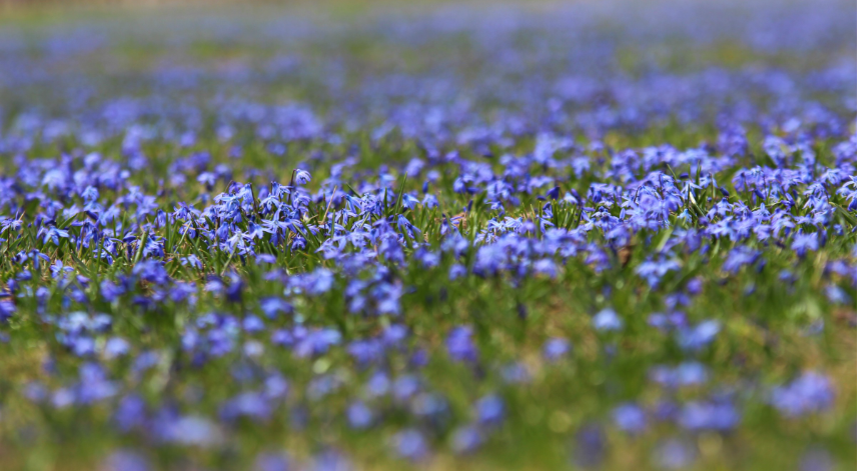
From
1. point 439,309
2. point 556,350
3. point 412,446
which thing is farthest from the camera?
point 439,309

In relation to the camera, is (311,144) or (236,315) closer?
(236,315)

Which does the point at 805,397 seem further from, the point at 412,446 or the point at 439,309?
the point at 439,309

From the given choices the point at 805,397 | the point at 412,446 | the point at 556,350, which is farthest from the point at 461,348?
the point at 805,397

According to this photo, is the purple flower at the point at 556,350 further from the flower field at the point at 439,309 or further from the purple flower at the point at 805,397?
the purple flower at the point at 805,397

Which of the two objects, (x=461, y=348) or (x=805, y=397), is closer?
(x=805, y=397)

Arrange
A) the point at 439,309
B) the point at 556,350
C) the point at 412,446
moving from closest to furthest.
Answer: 1. the point at 412,446
2. the point at 556,350
3. the point at 439,309

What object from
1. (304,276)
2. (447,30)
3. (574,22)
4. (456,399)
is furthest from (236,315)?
(574,22)

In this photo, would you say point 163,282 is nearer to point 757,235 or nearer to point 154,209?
point 154,209

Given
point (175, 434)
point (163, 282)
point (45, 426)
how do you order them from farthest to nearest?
point (163, 282) → point (45, 426) → point (175, 434)

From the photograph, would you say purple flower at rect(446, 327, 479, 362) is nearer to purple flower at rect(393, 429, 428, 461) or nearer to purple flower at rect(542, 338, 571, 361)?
purple flower at rect(542, 338, 571, 361)

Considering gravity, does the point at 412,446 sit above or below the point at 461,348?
below

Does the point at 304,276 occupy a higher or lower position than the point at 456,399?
higher
